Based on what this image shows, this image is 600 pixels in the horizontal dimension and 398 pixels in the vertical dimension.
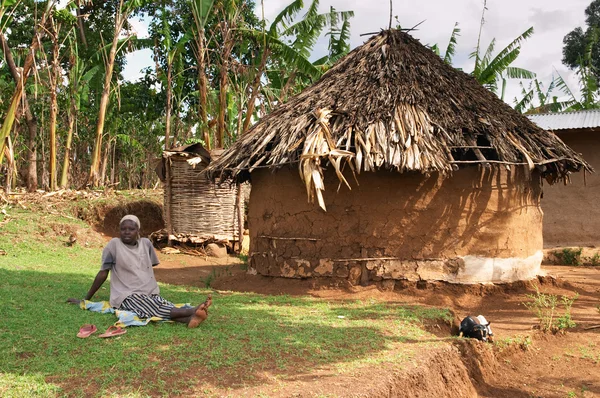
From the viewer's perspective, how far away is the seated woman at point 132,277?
16.7 feet

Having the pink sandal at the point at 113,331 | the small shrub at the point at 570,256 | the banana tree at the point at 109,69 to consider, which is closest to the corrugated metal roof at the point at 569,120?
the small shrub at the point at 570,256

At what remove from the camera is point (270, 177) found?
7.96m

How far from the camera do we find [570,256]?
11312 mm

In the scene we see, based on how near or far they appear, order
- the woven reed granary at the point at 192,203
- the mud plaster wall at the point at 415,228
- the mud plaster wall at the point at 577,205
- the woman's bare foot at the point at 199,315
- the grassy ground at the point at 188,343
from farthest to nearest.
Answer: the woven reed granary at the point at 192,203, the mud plaster wall at the point at 577,205, the mud plaster wall at the point at 415,228, the woman's bare foot at the point at 199,315, the grassy ground at the point at 188,343

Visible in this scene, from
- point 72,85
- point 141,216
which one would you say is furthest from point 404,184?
point 72,85

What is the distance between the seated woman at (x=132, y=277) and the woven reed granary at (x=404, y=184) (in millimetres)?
2133

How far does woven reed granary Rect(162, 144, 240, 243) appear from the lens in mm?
12523

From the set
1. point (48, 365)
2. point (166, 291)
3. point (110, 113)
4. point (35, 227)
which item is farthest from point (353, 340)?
point (110, 113)

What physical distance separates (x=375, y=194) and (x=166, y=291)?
297cm

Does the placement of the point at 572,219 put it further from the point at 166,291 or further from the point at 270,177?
the point at 166,291

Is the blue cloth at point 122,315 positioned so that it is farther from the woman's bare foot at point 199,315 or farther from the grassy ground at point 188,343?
the woman's bare foot at point 199,315

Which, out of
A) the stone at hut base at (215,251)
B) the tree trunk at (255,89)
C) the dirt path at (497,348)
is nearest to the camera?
the dirt path at (497,348)

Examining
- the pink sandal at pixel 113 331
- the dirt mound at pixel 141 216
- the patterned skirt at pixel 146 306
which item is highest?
the dirt mound at pixel 141 216

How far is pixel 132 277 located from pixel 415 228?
3.62 metres
